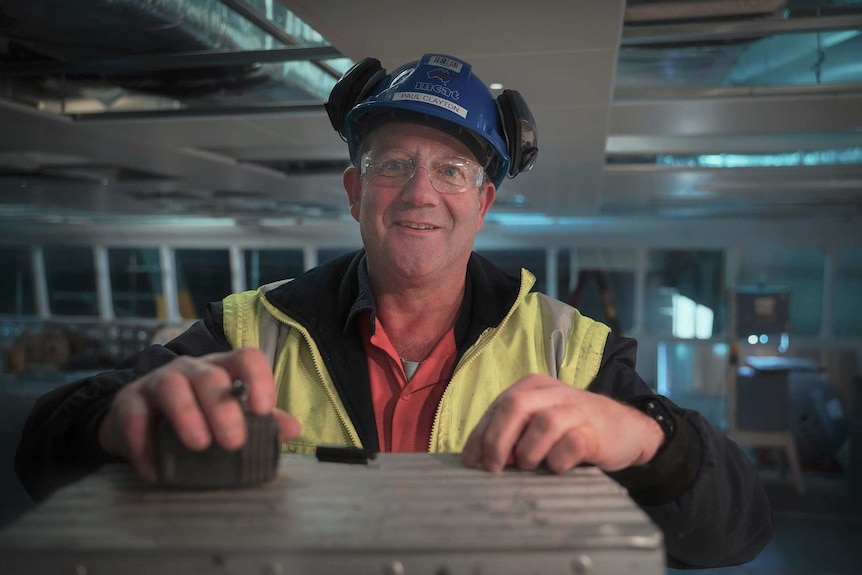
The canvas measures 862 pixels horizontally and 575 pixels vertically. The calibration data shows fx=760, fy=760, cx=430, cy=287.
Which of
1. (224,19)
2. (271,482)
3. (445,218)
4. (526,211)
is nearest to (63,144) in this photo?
(224,19)

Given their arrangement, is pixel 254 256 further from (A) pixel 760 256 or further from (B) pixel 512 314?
(B) pixel 512 314

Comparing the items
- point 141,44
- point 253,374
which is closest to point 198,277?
point 141,44

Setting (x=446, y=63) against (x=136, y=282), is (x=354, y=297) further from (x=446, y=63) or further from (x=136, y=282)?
(x=136, y=282)

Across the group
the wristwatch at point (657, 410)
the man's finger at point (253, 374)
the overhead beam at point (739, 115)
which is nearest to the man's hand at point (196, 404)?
the man's finger at point (253, 374)

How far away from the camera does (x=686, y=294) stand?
38.4 ft

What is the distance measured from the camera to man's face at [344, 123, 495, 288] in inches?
55.4

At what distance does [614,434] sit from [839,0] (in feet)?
7.85

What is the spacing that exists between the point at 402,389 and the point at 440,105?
0.52m

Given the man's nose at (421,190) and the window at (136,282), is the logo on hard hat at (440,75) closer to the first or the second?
the man's nose at (421,190)

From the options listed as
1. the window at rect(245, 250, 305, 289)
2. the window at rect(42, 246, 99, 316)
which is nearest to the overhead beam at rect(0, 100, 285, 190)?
the window at rect(245, 250, 305, 289)

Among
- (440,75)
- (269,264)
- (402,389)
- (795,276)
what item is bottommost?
(402,389)

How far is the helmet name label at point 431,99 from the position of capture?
137 centimetres

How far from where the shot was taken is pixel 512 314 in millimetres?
1465

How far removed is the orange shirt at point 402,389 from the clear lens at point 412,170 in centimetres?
26
